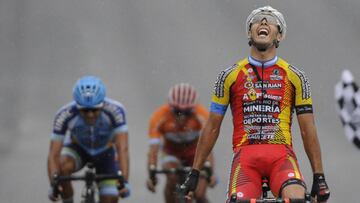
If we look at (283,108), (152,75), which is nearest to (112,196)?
(283,108)

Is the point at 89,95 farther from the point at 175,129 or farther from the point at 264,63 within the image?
the point at 264,63

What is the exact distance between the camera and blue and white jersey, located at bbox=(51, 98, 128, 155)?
1195 cm

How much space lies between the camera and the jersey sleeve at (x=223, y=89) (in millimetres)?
8750

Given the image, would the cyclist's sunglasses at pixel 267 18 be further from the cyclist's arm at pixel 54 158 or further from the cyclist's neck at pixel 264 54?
the cyclist's arm at pixel 54 158

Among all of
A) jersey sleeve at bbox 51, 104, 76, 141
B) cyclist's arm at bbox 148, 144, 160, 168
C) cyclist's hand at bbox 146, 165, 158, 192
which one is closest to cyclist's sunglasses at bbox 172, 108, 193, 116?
cyclist's arm at bbox 148, 144, 160, 168

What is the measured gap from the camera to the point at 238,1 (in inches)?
946

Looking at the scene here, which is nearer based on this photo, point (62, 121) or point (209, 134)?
point (209, 134)

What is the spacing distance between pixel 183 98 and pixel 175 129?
54 cm

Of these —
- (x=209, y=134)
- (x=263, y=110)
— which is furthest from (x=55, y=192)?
(x=263, y=110)

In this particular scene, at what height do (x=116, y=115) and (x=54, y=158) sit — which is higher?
(x=116, y=115)

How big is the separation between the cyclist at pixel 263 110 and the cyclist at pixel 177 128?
5.17 metres

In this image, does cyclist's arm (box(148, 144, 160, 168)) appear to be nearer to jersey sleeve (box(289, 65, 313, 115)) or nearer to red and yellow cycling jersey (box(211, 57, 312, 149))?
red and yellow cycling jersey (box(211, 57, 312, 149))

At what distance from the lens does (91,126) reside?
478 inches

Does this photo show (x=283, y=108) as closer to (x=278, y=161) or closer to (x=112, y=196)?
(x=278, y=161)
